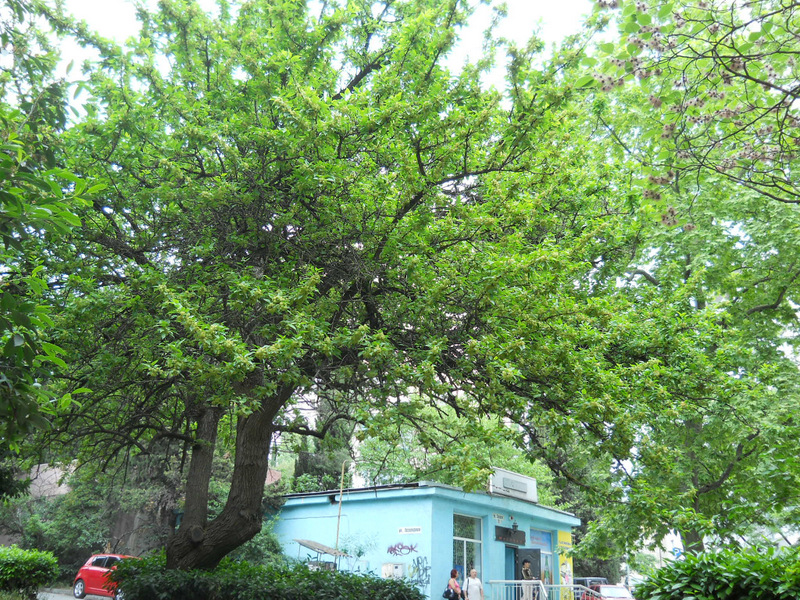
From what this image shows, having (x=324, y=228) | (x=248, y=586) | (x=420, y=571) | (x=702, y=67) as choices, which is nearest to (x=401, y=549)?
(x=420, y=571)

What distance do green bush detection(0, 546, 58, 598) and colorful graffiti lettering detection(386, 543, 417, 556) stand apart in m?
9.67

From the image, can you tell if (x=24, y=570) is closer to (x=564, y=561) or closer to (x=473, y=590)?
(x=473, y=590)

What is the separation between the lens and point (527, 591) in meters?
18.2

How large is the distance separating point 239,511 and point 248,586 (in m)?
1.21

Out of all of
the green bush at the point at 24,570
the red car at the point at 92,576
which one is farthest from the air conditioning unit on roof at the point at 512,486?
the red car at the point at 92,576

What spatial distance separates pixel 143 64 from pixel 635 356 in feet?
29.6

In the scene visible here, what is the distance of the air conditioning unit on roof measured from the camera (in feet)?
66.0

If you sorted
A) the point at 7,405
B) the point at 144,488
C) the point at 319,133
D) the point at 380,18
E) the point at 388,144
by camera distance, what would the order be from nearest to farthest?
1. the point at 7,405
2. the point at 319,133
3. the point at 388,144
4. the point at 380,18
5. the point at 144,488

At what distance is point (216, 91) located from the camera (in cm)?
914

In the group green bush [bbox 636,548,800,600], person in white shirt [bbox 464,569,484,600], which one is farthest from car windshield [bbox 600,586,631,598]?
green bush [bbox 636,548,800,600]

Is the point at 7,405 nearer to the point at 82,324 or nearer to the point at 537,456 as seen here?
the point at 82,324

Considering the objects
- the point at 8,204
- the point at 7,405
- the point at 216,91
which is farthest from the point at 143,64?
the point at 7,405

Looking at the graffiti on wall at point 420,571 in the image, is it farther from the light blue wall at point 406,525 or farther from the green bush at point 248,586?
the green bush at point 248,586

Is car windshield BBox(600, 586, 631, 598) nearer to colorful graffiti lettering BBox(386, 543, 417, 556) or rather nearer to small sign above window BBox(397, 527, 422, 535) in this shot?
colorful graffiti lettering BBox(386, 543, 417, 556)
